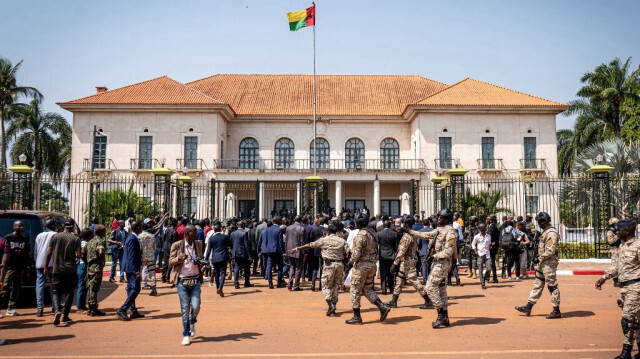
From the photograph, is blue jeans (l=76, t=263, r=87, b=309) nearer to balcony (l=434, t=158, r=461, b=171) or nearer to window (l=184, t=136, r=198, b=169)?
window (l=184, t=136, r=198, b=169)

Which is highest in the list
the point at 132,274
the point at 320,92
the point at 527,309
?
the point at 320,92

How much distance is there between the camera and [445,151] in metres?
31.6

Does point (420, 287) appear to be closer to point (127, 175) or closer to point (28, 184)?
point (28, 184)

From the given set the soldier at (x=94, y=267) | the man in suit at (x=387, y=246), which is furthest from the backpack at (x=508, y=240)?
the soldier at (x=94, y=267)

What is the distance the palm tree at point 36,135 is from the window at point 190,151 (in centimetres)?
1120

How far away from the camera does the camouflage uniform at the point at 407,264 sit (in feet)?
27.5

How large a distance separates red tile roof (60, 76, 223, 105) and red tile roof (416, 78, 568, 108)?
13.9 metres

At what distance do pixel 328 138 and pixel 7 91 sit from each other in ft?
73.4

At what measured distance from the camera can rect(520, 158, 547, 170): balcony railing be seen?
31.5 metres

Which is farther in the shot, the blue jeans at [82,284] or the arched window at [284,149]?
the arched window at [284,149]

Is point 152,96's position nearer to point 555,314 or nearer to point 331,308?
Answer: point 331,308

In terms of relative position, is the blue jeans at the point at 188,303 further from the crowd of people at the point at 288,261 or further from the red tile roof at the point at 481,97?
the red tile roof at the point at 481,97

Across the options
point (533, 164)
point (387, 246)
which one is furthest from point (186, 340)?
point (533, 164)

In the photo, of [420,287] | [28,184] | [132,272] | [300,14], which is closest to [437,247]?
[420,287]
